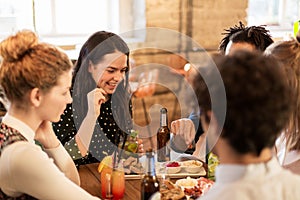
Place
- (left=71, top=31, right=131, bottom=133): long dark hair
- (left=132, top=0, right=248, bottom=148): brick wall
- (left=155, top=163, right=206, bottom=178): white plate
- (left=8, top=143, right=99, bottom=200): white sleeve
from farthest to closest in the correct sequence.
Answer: (left=132, top=0, right=248, bottom=148): brick wall < (left=71, top=31, right=131, bottom=133): long dark hair < (left=155, top=163, right=206, bottom=178): white plate < (left=8, top=143, right=99, bottom=200): white sleeve

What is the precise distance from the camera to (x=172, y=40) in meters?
4.04

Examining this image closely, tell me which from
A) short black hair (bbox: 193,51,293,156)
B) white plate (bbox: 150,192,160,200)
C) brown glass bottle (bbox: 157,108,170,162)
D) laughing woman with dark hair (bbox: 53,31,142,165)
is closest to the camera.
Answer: short black hair (bbox: 193,51,293,156)

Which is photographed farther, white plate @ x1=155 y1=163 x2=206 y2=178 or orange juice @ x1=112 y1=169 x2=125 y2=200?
white plate @ x1=155 y1=163 x2=206 y2=178

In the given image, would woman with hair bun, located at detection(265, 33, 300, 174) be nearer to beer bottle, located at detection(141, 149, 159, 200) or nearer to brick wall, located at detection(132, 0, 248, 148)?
beer bottle, located at detection(141, 149, 159, 200)

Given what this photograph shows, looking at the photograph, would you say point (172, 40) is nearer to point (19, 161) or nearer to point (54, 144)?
point (54, 144)

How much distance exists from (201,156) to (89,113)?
0.56 m

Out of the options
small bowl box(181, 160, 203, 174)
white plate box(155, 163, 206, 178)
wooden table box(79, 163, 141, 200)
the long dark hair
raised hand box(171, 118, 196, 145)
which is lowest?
wooden table box(79, 163, 141, 200)

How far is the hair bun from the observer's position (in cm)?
131

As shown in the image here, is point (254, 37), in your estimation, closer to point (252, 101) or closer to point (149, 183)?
point (149, 183)

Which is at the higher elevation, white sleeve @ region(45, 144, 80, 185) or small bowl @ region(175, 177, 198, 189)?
white sleeve @ region(45, 144, 80, 185)

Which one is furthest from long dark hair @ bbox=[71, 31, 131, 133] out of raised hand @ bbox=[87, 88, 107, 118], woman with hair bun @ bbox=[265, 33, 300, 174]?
woman with hair bun @ bbox=[265, 33, 300, 174]

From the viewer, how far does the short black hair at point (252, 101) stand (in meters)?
0.85

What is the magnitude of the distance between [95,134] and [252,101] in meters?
1.46

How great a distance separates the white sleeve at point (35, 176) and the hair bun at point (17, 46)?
0.27 m
